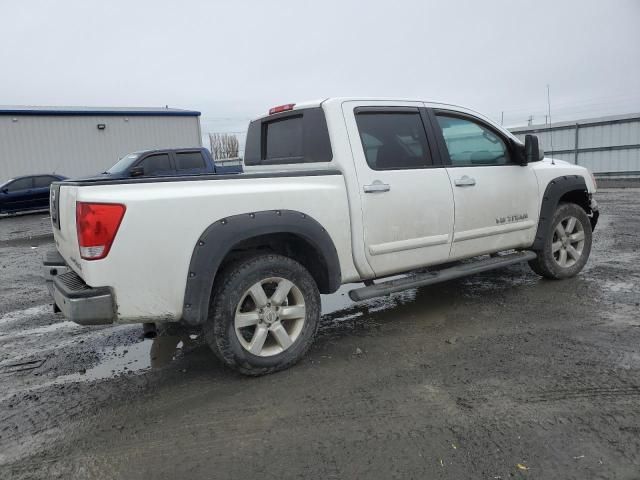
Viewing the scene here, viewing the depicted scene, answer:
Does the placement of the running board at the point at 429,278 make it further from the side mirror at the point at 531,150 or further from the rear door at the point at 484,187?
the side mirror at the point at 531,150

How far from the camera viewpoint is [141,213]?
9.51 feet

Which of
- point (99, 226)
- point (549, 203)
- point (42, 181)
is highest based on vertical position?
point (42, 181)

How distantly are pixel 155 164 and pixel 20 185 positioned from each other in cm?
772

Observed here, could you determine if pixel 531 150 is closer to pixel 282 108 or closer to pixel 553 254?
pixel 553 254

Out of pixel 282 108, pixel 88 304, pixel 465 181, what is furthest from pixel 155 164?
pixel 88 304

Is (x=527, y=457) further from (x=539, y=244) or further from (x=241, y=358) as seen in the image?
(x=539, y=244)

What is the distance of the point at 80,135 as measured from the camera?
23438mm

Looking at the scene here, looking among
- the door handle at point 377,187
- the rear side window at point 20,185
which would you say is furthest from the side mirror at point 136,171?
the door handle at point 377,187

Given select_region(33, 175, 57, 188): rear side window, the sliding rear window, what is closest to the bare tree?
select_region(33, 175, 57, 188): rear side window

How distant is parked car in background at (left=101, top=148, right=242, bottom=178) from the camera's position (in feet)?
39.5

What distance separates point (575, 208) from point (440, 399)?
134 inches

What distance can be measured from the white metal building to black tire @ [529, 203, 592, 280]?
22.8 meters

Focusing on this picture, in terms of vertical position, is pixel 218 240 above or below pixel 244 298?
above

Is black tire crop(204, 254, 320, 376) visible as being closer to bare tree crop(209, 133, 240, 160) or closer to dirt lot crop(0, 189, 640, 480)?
dirt lot crop(0, 189, 640, 480)
